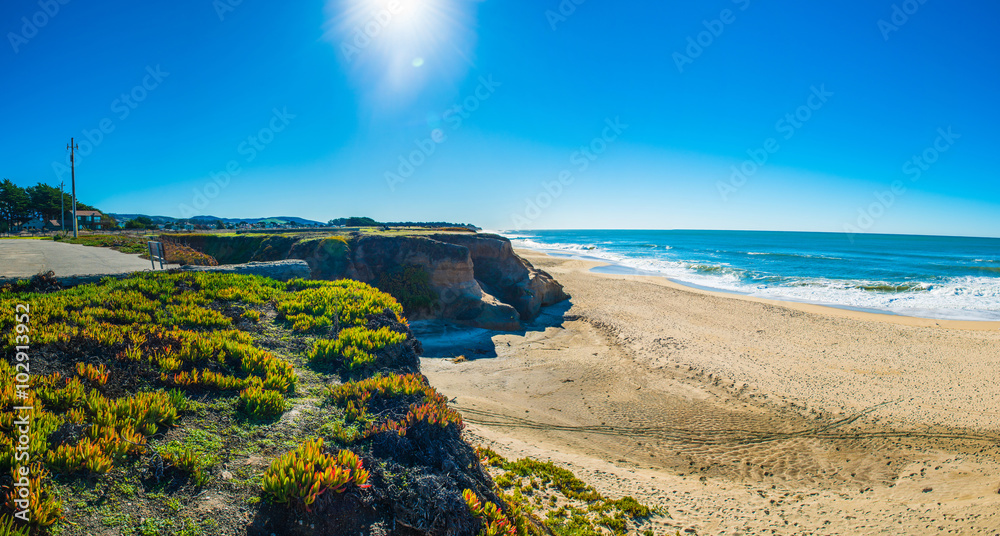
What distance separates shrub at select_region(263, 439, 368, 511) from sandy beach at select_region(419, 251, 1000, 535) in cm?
467

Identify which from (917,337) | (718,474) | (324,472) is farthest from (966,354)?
(324,472)

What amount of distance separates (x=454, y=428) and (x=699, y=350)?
12914mm

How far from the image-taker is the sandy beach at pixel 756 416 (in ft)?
21.4

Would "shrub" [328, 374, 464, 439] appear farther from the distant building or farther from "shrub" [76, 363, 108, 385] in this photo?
the distant building

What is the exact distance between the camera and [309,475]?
3061 mm

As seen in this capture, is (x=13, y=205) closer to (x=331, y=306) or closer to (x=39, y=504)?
(x=331, y=306)

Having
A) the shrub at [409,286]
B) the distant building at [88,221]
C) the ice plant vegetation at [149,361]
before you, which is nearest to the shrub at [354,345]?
the ice plant vegetation at [149,361]

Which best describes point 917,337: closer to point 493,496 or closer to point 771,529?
point 771,529

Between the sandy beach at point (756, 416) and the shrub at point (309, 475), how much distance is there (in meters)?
4.67

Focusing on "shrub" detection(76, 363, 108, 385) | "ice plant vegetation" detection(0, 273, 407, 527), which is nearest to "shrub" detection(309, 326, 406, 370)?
"ice plant vegetation" detection(0, 273, 407, 527)

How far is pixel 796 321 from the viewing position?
19.6 metres

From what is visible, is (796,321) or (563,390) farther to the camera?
(796,321)

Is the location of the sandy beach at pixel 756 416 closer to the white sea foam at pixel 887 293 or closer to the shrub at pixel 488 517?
the shrub at pixel 488 517

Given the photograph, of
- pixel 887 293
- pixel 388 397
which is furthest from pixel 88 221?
pixel 887 293
